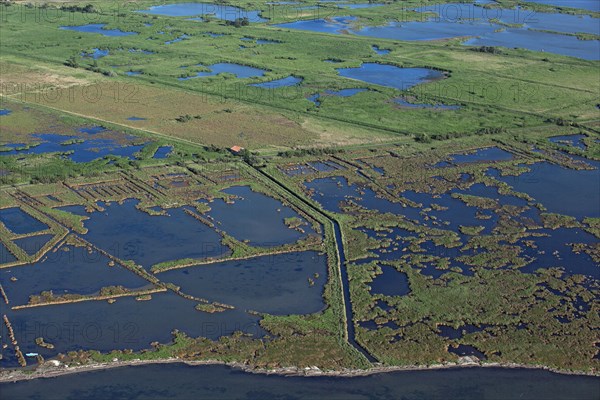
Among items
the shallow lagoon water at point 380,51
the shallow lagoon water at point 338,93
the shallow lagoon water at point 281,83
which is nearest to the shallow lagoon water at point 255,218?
the shallow lagoon water at point 338,93

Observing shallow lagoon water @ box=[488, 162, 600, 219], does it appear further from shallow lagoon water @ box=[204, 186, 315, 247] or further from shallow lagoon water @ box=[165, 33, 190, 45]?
shallow lagoon water @ box=[165, 33, 190, 45]

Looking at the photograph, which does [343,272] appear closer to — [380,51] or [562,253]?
[562,253]

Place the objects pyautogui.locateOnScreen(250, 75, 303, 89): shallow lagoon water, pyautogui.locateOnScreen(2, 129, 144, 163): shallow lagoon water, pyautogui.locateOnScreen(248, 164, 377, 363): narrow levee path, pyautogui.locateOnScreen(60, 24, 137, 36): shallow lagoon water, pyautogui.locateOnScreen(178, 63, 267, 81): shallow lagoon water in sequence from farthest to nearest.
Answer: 1. pyautogui.locateOnScreen(60, 24, 137, 36): shallow lagoon water
2. pyautogui.locateOnScreen(178, 63, 267, 81): shallow lagoon water
3. pyautogui.locateOnScreen(250, 75, 303, 89): shallow lagoon water
4. pyautogui.locateOnScreen(2, 129, 144, 163): shallow lagoon water
5. pyautogui.locateOnScreen(248, 164, 377, 363): narrow levee path

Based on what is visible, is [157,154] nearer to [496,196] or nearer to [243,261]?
[243,261]

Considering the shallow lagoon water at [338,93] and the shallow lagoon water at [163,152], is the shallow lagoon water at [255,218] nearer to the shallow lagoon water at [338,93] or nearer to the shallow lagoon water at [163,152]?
the shallow lagoon water at [163,152]

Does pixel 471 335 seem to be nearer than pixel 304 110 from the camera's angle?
Yes

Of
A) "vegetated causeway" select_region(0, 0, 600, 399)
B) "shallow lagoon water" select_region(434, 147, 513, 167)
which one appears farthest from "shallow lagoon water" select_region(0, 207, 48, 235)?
"shallow lagoon water" select_region(434, 147, 513, 167)

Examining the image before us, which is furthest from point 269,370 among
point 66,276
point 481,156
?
point 481,156

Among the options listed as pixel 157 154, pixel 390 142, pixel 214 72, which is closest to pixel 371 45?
pixel 214 72
